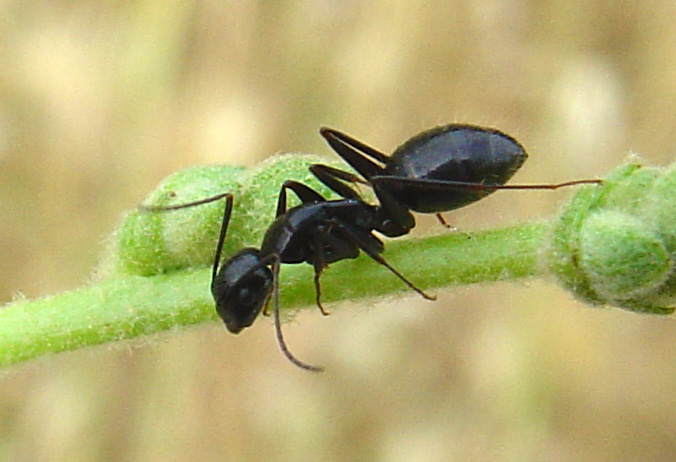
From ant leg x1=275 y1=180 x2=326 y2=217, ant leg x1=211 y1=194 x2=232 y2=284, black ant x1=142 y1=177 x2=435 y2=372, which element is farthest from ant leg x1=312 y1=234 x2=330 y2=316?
ant leg x1=211 y1=194 x2=232 y2=284

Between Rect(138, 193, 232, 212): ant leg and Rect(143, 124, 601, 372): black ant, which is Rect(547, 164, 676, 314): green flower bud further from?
Rect(138, 193, 232, 212): ant leg

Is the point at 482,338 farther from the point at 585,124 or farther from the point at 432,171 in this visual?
the point at 432,171

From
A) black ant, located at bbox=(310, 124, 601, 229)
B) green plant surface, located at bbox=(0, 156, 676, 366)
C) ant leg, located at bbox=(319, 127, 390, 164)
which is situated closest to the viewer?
green plant surface, located at bbox=(0, 156, 676, 366)

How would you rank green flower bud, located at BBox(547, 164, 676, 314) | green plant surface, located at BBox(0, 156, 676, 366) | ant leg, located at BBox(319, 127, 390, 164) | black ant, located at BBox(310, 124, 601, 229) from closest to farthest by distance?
1. green flower bud, located at BBox(547, 164, 676, 314)
2. green plant surface, located at BBox(0, 156, 676, 366)
3. black ant, located at BBox(310, 124, 601, 229)
4. ant leg, located at BBox(319, 127, 390, 164)

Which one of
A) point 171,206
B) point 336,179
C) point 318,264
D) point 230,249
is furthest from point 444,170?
point 171,206

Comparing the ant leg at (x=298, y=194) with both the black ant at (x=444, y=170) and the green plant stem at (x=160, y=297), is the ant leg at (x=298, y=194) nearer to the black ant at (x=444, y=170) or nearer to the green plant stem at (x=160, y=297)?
the black ant at (x=444, y=170)

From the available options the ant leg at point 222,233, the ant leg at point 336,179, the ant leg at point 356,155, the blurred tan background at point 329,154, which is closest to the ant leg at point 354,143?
the ant leg at point 356,155

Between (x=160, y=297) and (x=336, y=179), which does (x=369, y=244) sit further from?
(x=160, y=297)
